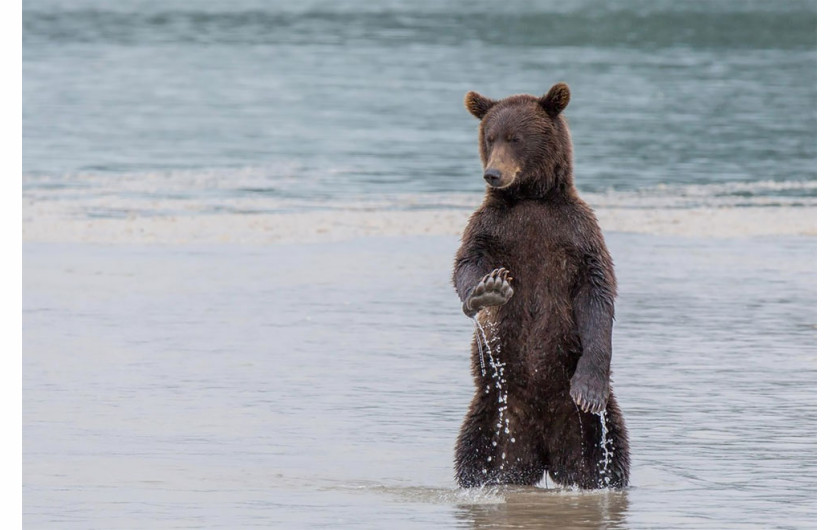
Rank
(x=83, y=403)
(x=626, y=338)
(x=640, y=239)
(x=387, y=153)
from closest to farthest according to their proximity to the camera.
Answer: (x=83, y=403)
(x=626, y=338)
(x=640, y=239)
(x=387, y=153)

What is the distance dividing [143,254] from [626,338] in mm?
4433

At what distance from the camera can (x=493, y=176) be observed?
21.8 feet

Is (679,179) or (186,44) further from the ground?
(186,44)

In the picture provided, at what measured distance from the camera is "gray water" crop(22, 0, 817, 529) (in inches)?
271

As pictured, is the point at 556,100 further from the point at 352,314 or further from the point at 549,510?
the point at 352,314

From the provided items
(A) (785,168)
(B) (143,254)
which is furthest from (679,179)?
(B) (143,254)

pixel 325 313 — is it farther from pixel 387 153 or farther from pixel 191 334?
pixel 387 153

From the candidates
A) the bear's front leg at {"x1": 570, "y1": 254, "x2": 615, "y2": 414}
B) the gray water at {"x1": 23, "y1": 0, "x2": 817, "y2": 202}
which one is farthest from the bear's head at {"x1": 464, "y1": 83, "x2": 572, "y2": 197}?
the gray water at {"x1": 23, "y1": 0, "x2": 817, "y2": 202}

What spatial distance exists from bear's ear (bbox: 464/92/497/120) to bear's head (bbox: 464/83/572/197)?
0.11 meters

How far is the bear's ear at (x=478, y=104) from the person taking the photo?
7117 millimetres

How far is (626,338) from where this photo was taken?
10.0 m

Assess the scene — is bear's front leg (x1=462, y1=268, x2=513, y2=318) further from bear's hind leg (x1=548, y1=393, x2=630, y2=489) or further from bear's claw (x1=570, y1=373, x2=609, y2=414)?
bear's hind leg (x1=548, y1=393, x2=630, y2=489)

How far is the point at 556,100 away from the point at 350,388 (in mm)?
2462

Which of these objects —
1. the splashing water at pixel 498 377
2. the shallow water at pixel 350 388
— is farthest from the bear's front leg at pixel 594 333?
the shallow water at pixel 350 388
